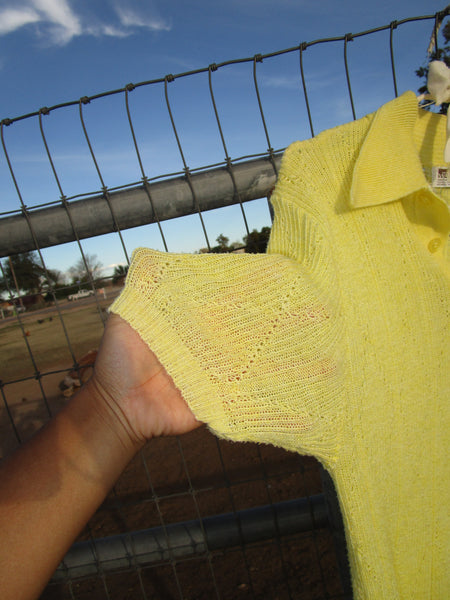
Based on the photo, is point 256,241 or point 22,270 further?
point 22,270

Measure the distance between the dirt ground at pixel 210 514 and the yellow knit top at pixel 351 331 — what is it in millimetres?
490

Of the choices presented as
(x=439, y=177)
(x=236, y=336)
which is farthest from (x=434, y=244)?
(x=236, y=336)

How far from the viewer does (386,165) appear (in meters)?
0.82

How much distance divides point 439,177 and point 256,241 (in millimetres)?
691

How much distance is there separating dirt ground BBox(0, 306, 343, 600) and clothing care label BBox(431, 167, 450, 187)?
1.07 m

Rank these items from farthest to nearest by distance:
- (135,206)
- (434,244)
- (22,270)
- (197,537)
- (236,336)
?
1. (22,270)
2. (197,537)
3. (135,206)
4. (434,244)
5. (236,336)

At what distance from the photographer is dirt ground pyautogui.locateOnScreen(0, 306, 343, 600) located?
6.67 feet

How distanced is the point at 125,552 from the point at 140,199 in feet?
4.53

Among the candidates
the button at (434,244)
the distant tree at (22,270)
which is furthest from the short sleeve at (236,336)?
the distant tree at (22,270)

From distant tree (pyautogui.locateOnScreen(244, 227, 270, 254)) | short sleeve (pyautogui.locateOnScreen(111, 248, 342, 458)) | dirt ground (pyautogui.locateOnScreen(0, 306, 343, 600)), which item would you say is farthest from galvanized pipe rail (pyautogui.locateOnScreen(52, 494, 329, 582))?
distant tree (pyautogui.locateOnScreen(244, 227, 270, 254))

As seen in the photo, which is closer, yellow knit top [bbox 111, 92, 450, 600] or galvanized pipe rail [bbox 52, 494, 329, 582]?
yellow knit top [bbox 111, 92, 450, 600]

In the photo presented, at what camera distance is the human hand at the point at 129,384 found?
776mm

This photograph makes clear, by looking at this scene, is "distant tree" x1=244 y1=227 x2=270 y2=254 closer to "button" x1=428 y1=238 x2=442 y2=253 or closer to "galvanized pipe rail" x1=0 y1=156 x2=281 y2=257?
"galvanized pipe rail" x1=0 y1=156 x2=281 y2=257

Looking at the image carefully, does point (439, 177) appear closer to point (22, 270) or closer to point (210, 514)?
point (22, 270)
